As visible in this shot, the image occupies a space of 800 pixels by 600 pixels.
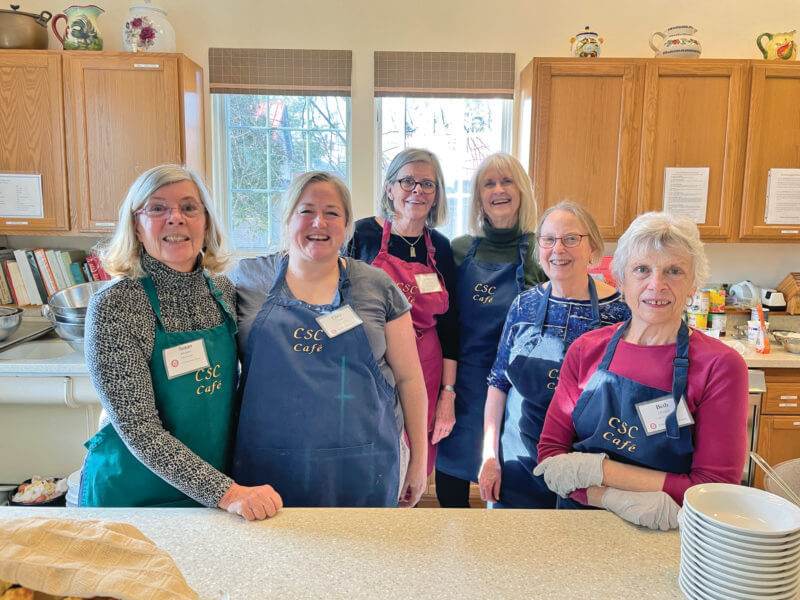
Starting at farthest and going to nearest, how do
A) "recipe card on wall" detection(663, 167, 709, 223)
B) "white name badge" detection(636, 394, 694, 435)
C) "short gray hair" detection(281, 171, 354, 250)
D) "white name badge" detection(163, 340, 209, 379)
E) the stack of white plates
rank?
1. "recipe card on wall" detection(663, 167, 709, 223)
2. "short gray hair" detection(281, 171, 354, 250)
3. "white name badge" detection(163, 340, 209, 379)
4. "white name badge" detection(636, 394, 694, 435)
5. the stack of white plates

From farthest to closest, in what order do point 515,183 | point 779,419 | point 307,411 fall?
point 779,419, point 515,183, point 307,411

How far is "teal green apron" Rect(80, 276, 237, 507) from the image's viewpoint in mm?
1210

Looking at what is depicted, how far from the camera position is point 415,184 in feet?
6.67

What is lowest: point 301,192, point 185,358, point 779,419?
point 779,419

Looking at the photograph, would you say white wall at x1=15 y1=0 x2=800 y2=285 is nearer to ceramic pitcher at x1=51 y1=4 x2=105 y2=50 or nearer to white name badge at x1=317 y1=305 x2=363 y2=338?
ceramic pitcher at x1=51 y1=4 x2=105 y2=50

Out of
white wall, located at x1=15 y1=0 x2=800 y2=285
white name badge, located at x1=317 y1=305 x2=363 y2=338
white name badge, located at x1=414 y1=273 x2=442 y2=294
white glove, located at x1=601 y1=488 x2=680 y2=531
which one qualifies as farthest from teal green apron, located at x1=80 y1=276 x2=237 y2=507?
white wall, located at x1=15 y1=0 x2=800 y2=285

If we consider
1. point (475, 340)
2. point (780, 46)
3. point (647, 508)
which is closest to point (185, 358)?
point (647, 508)

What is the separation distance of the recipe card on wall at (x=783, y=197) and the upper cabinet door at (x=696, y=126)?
0.16m

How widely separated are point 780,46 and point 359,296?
2765mm

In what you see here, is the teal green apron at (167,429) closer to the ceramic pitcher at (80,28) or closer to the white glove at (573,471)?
the white glove at (573,471)

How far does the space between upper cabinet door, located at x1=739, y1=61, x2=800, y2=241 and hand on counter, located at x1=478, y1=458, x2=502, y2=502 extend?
2220 mm

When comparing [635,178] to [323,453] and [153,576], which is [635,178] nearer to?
[323,453]

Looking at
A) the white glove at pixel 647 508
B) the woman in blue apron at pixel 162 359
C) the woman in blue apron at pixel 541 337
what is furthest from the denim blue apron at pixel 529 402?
the woman in blue apron at pixel 162 359

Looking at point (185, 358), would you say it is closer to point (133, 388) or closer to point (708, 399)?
point (133, 388)
